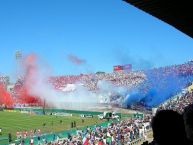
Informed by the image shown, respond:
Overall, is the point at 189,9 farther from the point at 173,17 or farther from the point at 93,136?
the point at 93,136

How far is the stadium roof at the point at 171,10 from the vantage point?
4.49 meters

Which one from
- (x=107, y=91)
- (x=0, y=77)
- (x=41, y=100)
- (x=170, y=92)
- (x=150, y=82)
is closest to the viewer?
(x=170, y=92)

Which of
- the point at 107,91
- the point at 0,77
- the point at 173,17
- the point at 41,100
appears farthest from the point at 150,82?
the point at 0,77

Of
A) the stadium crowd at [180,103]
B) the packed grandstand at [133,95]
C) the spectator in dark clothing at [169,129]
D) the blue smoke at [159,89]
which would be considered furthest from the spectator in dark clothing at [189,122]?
the blue smoke at [159,89]

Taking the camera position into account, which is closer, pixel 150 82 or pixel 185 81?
pixel 185 81

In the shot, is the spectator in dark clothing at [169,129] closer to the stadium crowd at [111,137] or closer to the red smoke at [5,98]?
the stadium crowd at [111,137]

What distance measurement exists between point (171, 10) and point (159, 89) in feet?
172

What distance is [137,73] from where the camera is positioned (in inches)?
3147

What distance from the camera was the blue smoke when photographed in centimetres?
5362

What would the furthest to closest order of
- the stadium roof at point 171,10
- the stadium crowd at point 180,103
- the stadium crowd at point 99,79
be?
the stadium crowd at point 99,79 → the stadium crowd at point 180,103 → the stadium roof at point 171,10

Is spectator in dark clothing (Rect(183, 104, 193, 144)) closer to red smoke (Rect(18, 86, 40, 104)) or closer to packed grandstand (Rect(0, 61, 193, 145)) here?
packed grandstand (Rect(0, 61, 193, 145))

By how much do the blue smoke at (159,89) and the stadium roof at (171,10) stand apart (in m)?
46.3

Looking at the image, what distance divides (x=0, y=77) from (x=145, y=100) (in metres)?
78.8

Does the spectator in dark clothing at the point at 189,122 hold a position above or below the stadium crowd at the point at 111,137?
above
